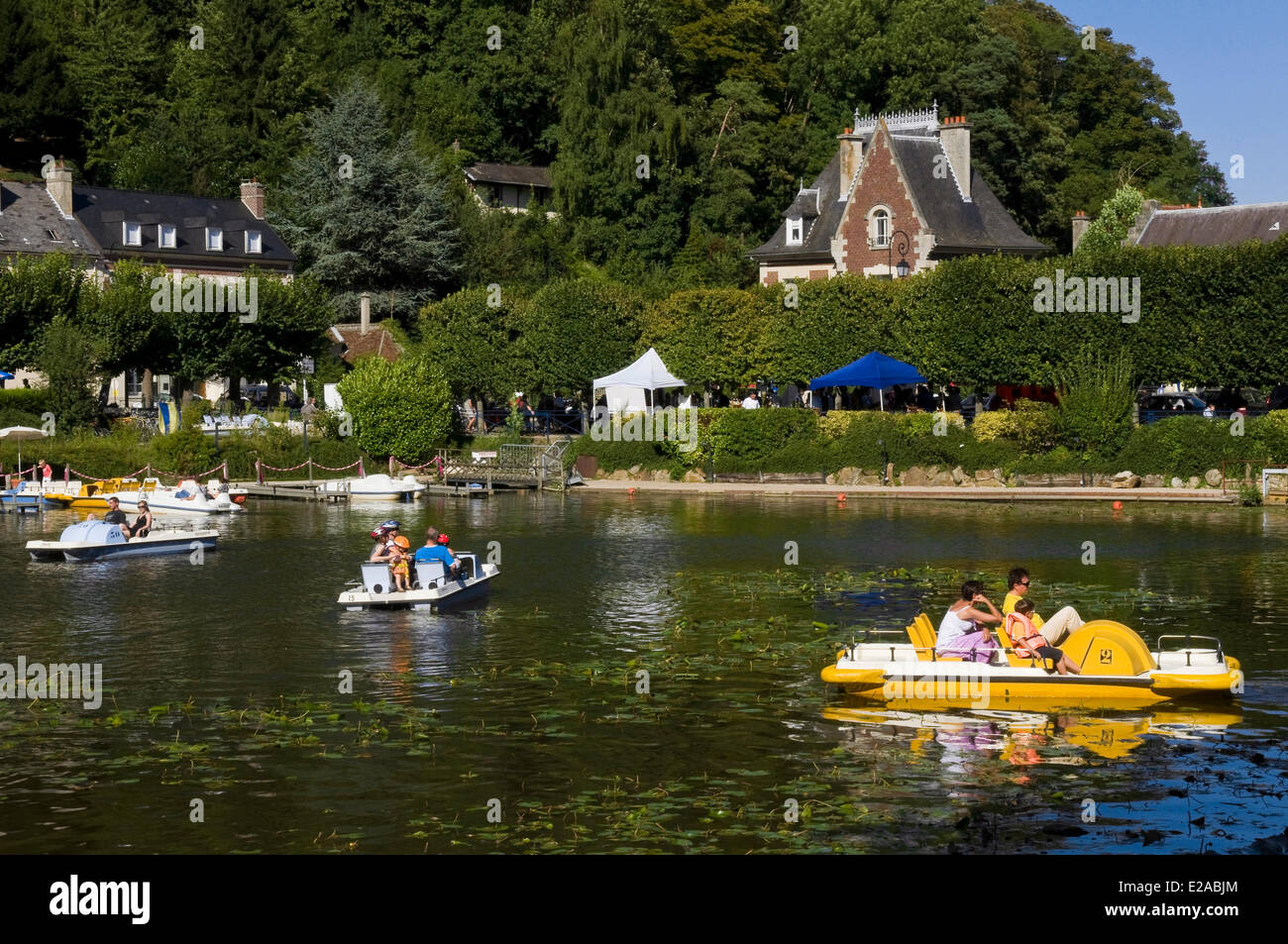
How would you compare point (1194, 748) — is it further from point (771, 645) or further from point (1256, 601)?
point (1256, 601)

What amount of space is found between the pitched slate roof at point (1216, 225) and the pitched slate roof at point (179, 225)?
48.6 metres

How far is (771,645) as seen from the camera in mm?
27953

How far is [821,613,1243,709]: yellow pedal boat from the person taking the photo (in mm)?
22828

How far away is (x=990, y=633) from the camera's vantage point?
2353 centimetres

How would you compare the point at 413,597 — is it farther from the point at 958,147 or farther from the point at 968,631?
the point at 958,147

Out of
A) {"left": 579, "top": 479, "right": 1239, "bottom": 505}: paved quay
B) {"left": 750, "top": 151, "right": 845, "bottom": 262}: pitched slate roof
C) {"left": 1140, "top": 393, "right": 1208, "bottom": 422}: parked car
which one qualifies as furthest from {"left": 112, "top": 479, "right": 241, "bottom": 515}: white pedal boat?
{"left": 750, "top": 151, "right": 845, "bottom": 262}: pitched slate roof

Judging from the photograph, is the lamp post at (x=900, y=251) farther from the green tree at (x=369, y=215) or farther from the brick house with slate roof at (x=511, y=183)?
the brick house with slate roof at (x=511, y=183)

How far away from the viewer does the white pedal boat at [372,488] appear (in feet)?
185

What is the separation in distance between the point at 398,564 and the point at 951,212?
5428 centimetres

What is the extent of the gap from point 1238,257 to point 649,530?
24.9 meters

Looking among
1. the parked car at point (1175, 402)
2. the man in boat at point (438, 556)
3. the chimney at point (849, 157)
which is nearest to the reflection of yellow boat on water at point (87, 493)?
the man in boat at point (438, 556)

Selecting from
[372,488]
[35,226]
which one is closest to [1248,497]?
[372,488]

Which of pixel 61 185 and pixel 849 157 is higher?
pixel 849 157
